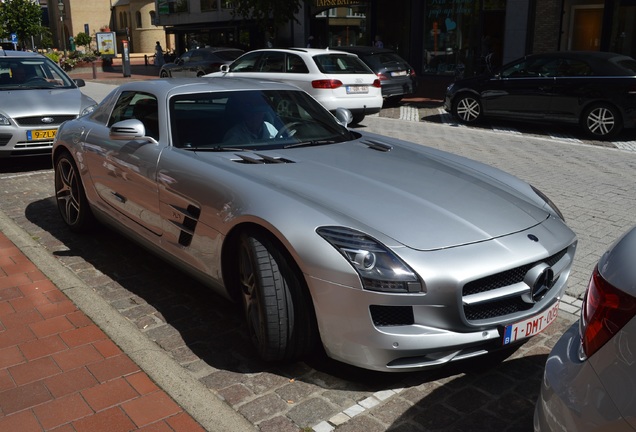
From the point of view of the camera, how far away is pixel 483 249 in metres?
3.28

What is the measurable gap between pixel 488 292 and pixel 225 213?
1.50m

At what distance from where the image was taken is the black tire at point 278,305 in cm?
339

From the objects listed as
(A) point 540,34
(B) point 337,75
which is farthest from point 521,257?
(A) point 540,34

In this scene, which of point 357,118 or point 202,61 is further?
point 202,61

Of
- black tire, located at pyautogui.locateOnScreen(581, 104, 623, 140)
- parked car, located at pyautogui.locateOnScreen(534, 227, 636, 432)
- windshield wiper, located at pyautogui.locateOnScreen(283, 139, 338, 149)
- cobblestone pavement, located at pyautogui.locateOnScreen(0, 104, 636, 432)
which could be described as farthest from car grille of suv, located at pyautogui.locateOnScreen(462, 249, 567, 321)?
black tire, located at pyautogui.locateOnScreen(581, 104, 623, 140)

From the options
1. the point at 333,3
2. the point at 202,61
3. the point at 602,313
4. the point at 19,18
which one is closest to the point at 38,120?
the point at 602,313

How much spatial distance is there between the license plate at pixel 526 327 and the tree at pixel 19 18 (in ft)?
156

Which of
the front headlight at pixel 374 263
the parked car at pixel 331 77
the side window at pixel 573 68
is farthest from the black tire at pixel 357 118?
the front headlight at pixel 374 263

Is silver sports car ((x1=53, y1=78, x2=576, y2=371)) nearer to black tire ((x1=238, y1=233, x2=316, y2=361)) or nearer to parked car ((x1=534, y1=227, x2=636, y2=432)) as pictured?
black tire ((x1=238, y1=233, x2=316, y2=361))

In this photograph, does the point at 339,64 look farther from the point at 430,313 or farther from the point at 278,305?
the point at 430,313

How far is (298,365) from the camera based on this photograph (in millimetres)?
3725

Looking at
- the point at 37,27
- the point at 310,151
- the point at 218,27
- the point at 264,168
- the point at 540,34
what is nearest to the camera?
the point at 264,168

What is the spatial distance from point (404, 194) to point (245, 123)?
1.49m

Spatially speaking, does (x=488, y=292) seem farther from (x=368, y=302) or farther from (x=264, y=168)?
(x=264, y=168)
